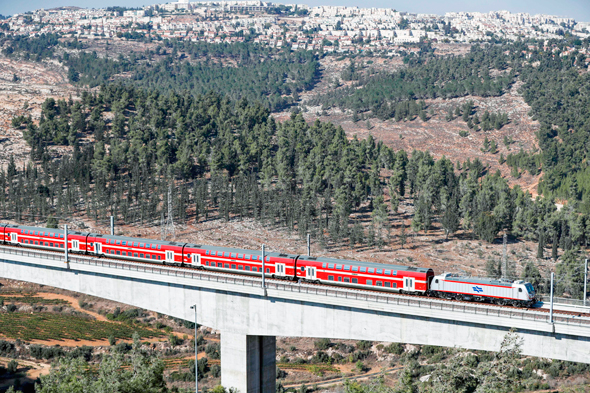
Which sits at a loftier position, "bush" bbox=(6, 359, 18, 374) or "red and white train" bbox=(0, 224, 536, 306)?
"red and white train" bbox=(0, 224, 536, 306)

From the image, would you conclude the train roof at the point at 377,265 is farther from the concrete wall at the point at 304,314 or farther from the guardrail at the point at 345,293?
the concrete wall at the point at 304,314

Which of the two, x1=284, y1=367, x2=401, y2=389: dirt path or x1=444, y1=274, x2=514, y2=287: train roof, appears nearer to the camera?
x1=444, y1=274, x2=514, y2=287: train roof

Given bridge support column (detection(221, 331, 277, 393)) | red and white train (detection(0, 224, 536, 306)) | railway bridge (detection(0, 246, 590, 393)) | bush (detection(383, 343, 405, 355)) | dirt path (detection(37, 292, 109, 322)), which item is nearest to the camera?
railway bridge (detection(0, 246, 590, 393))

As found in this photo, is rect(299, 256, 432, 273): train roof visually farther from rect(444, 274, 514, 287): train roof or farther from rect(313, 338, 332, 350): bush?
rect(313, 338, 332, 350): bush

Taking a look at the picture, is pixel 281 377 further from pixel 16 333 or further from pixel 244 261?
pixel 16 333

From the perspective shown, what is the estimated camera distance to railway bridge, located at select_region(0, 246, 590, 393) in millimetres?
49094

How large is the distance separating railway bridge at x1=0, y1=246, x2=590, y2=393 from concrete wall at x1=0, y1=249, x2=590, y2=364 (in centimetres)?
8

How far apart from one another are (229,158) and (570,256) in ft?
245

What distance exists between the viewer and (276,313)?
2323 inches

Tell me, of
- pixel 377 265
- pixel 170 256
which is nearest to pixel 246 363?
pixel 377 265

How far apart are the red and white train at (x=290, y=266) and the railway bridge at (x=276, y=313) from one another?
3891 millimetres

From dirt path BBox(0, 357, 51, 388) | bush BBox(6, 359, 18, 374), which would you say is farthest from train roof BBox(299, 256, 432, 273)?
bush BBox(6, 359, 18, 374)

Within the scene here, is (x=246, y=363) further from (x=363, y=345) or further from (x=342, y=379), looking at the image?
(x=363, y=345)

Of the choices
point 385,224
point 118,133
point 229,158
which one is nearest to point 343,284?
point 385,224
